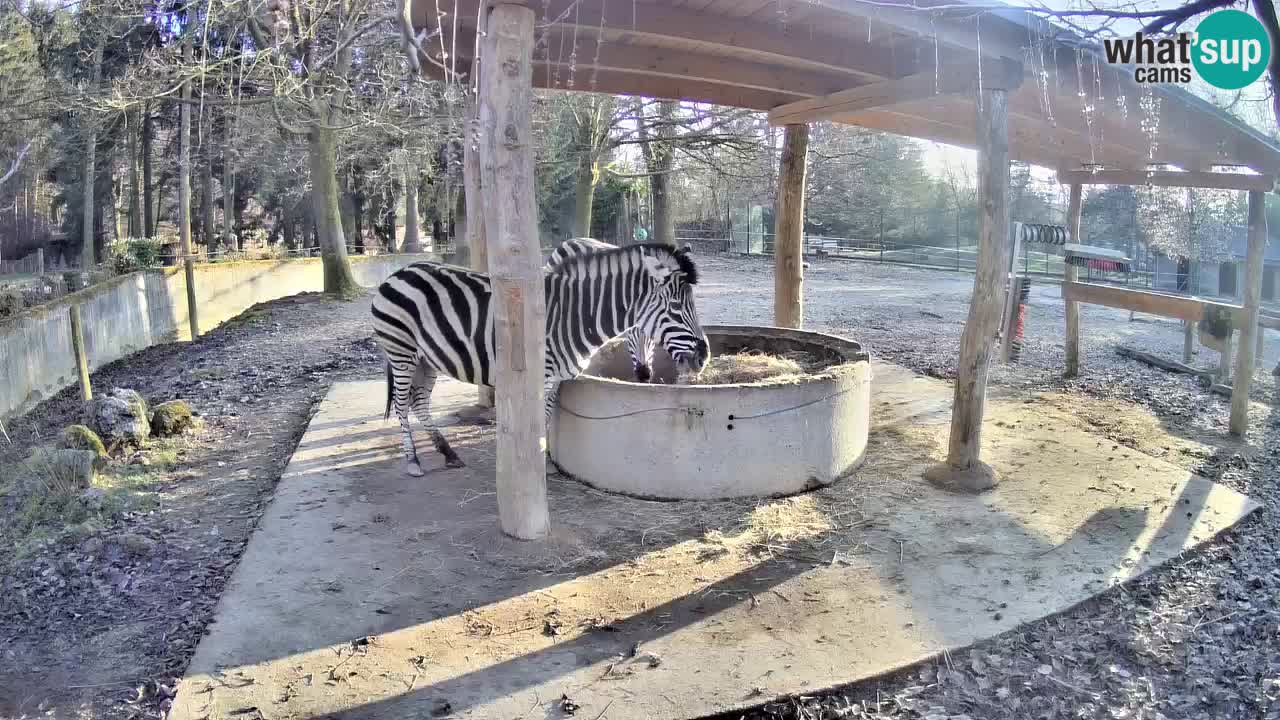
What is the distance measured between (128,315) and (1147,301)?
44.9 ft

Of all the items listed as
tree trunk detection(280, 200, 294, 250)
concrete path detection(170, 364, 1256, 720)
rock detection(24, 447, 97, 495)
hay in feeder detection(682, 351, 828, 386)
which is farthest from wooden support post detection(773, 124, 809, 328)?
tree trunk detection(280, 200, 294, 250)

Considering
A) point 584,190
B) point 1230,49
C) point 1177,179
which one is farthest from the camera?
point 584,190

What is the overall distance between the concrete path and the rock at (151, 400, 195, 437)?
1646mm

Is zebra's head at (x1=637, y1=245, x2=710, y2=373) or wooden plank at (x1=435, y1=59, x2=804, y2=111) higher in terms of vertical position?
wooden plank at (x1=435, y1=59, x2=804, y2=111)

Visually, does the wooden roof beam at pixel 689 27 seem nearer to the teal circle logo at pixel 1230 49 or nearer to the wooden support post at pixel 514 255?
the wooden support post at pixel 514 255

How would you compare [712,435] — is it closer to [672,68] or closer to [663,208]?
[672,68]

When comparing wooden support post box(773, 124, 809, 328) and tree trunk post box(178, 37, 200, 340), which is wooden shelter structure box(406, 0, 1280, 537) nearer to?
wooden support post box(773, 124, 809, 328)

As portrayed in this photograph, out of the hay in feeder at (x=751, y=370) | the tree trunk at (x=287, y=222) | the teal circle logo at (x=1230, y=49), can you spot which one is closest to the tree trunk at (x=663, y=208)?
the hay in feeder at (x=751, y=370)

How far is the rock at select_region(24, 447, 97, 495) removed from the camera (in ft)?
17.5

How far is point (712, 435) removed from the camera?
511cm

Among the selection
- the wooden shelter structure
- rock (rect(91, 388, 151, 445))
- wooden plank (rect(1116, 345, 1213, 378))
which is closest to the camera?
the wooden shelter structure

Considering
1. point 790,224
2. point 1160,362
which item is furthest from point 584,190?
point 1160,362

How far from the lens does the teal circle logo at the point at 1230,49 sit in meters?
4.47

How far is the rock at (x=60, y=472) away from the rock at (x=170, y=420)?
1216 millimetres
